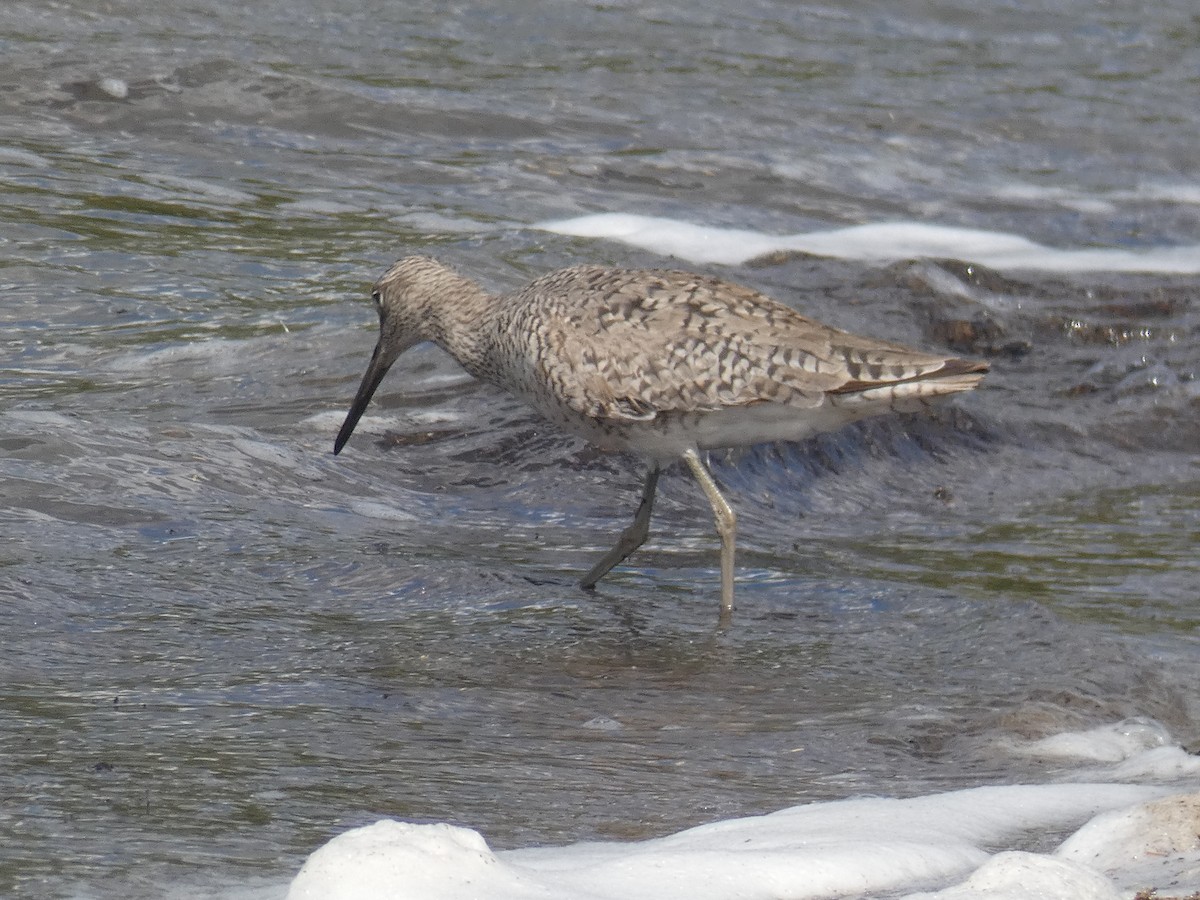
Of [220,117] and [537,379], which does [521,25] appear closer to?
[220,117]

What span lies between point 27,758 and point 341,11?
33.7 feet

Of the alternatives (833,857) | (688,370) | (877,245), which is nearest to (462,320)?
(688,370)

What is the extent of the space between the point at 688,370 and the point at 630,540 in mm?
607

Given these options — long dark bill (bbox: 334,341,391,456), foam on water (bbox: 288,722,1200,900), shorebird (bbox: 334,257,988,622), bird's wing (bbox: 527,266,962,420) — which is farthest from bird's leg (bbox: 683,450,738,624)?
foam on water (bbox: 288,722,1200,900)

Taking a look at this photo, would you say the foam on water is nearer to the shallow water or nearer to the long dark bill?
the shallow water

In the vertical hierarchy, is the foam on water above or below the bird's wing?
below

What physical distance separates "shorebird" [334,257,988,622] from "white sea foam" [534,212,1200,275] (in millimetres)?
3391

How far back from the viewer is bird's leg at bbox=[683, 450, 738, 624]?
573 centimetres

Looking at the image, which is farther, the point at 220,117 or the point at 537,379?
the point at 220,117

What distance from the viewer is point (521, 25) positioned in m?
13.8

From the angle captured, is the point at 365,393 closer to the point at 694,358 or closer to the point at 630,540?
the point at 630,540

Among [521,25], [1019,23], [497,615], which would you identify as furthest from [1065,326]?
[1019,23]

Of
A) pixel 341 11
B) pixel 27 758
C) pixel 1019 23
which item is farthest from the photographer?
pixel 1019 23

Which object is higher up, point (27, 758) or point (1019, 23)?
point (1019, 23)
